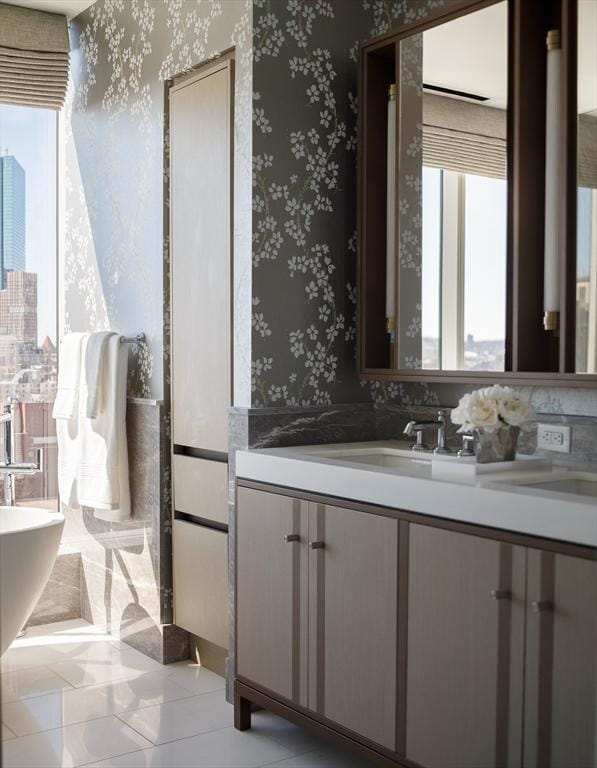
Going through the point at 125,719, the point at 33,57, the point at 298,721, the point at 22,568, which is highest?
the point at 33,57

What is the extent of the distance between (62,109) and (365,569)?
2813 mm

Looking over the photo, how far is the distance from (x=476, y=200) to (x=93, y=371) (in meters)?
1.71

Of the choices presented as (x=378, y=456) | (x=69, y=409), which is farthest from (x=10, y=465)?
(x=378, y=456)

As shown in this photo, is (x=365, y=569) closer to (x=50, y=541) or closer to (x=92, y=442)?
(x=50, y=541)

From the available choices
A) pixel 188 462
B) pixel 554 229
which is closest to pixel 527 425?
pixel 554 229

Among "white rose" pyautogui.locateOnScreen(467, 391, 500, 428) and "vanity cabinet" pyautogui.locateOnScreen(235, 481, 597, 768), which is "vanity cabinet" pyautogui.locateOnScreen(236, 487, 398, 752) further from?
"white rose" pyautogui.locateOnScreen(467, 391, 500, 428)

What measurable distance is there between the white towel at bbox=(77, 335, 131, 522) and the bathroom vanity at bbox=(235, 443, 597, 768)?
3.12 ft

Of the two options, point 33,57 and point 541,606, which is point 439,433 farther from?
point 33,57

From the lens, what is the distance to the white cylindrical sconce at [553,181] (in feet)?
7.71

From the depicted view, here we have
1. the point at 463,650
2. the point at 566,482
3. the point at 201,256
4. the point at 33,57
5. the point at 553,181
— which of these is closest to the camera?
the point at 463,650

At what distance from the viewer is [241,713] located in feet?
9.14

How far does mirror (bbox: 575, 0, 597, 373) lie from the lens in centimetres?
227

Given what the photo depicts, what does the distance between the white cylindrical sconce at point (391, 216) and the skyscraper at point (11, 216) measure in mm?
1986

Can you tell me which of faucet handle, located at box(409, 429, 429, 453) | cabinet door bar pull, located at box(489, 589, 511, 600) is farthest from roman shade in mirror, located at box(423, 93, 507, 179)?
cabinet door bar pull, located at box(489, 589, 511, 600)
